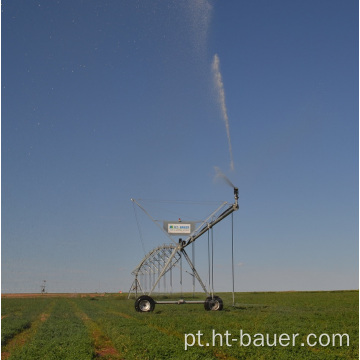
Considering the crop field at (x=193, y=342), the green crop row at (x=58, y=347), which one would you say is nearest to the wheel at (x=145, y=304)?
the crop field at (x=193, y=342)

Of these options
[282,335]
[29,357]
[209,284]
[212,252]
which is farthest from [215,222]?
[29,357]

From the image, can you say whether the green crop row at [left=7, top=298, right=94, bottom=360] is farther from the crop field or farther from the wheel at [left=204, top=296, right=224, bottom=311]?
the wheel at [left=204, top=296, right=224, bottom=311]

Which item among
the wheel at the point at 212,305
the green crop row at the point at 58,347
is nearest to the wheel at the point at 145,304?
the wheel at the point at 212,305

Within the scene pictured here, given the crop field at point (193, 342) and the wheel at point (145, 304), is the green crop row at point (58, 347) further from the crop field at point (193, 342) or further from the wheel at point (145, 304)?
the wheel at point (145, 304)

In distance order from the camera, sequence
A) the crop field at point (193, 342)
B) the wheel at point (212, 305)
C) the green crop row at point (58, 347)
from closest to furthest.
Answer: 1. the crop field at point (193, 342)
2. the green crop row at point (58, 347)
3. the wheel at point (212, 305)

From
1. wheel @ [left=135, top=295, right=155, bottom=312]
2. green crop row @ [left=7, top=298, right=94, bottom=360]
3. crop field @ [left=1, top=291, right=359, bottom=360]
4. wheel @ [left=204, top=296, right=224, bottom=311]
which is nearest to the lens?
crop field @ [left=1, top=291, right=359, bottom=360]

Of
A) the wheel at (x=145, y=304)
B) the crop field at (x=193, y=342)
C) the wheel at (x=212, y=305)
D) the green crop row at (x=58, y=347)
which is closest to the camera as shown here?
Result: the crop field at (x=193, y=342)

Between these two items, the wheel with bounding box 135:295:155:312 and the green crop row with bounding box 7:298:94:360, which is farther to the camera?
the wheel with bounding box 135:295:155:312

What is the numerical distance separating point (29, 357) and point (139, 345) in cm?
402

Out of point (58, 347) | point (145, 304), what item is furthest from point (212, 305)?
point (58, 347)

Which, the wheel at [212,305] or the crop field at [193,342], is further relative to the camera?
the wheel at [212,305]

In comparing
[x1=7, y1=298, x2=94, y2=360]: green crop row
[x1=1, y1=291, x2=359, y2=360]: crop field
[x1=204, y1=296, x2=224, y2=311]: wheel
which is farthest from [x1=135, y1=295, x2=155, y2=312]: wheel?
[x1=7, y1=298, x2=94, y2=360]: green crop row

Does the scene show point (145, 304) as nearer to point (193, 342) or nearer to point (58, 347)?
point (193, 342)

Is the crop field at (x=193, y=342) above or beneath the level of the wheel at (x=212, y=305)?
beneath
